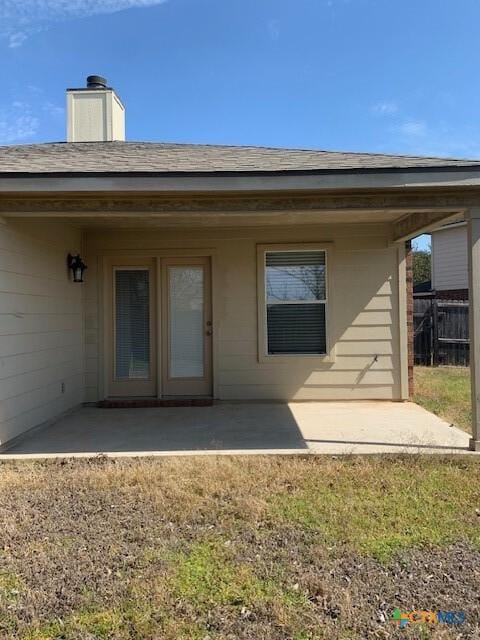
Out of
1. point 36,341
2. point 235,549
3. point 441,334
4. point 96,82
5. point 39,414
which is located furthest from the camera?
point 441,334

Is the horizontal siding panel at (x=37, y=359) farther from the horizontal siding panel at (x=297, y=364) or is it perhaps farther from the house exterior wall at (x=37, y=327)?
the horizontal siding panel at (x=297, y=364)

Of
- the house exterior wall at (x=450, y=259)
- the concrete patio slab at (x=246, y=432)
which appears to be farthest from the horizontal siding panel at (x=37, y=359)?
the house exterior wall at (x=450, y=259)

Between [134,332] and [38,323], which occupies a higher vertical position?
[38,323]

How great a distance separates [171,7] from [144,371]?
281 inches

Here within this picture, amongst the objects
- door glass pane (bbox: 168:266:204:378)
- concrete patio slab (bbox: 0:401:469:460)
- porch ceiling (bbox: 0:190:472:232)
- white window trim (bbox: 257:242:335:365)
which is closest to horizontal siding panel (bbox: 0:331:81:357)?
concrete patio slab (bbox: 0:401:469:460)

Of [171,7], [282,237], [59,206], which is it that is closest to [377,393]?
[282,237]

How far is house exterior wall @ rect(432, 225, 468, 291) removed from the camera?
18219 millimetres

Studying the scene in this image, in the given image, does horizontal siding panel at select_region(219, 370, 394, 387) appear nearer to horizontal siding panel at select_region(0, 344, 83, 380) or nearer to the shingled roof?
horizontal siding panel at select_region(0, 344, 83, 380)

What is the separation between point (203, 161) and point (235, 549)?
4.00m

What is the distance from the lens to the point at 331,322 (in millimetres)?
7406

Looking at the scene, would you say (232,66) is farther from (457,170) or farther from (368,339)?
(457,170)

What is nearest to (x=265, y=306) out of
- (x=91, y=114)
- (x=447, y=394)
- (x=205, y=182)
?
(x=205, y=182)

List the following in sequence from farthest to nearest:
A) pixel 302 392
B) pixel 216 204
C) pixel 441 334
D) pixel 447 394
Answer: pixel 441 334
pixel 447 394
pixel 302 392
pixel 216 204

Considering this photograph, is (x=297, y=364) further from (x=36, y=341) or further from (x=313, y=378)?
(x=36, y=341)
